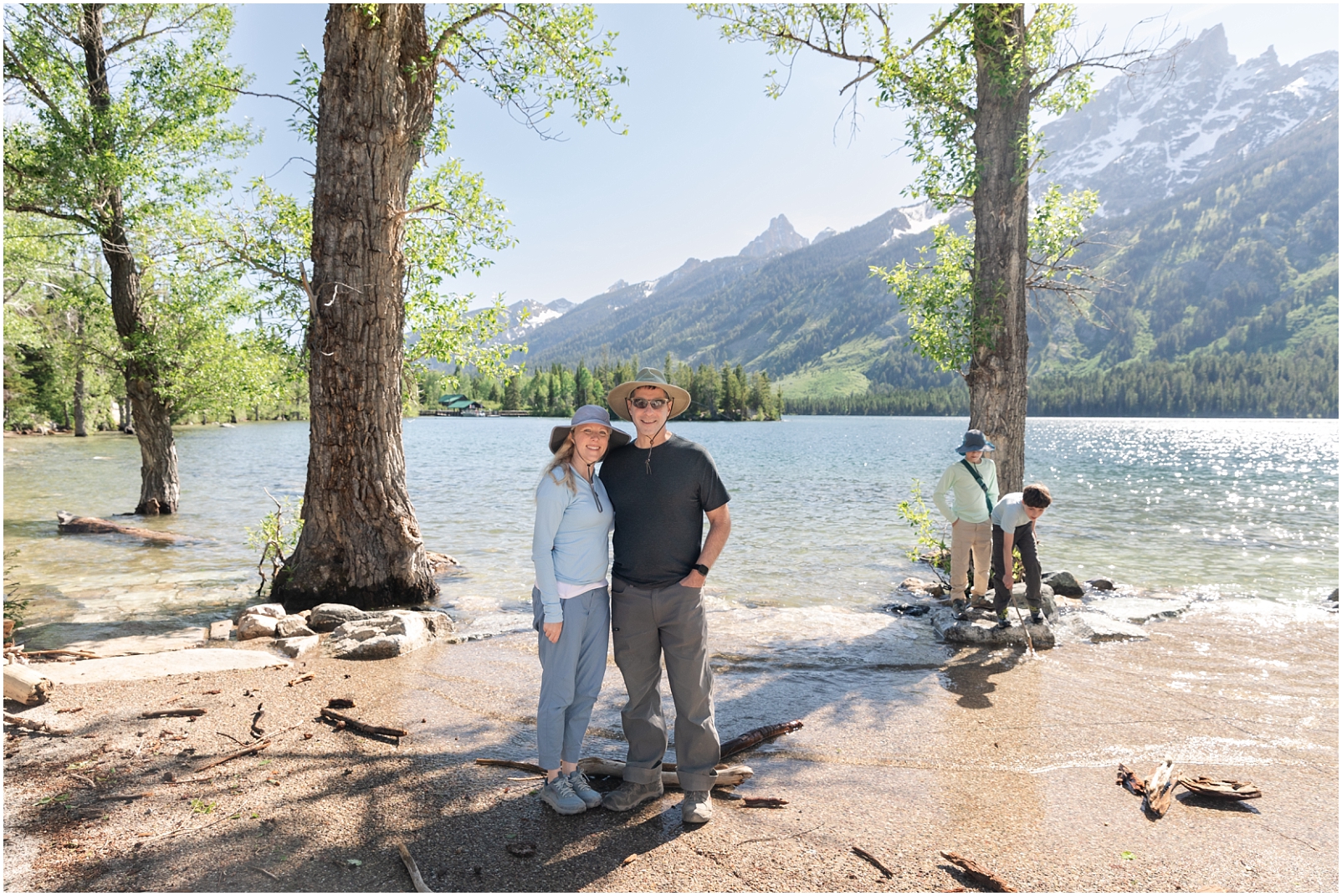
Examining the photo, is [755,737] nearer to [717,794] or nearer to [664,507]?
[717,794]

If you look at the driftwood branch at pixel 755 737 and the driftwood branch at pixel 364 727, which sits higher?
the driftwood branch at pixel 364 727

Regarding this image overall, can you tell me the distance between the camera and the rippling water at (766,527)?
13.1 meters

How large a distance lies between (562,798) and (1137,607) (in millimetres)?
10771

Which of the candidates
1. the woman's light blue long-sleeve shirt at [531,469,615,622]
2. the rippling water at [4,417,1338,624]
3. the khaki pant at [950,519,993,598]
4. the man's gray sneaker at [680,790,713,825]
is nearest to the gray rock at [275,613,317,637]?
the rippling water at [4,417,1338,624]

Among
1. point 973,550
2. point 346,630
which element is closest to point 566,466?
point 346,630

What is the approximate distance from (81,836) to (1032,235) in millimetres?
14233

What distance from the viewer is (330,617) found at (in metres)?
8.83

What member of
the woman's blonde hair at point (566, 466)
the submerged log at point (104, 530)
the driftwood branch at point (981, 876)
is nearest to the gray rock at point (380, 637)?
the woman's blonde hair at point (566, 466)

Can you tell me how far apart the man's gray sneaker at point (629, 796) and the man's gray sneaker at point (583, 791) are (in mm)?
67

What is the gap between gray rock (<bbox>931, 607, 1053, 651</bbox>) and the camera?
28.9ft

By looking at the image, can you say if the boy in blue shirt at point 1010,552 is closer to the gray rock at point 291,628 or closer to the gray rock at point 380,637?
the gray rock at point 380,637

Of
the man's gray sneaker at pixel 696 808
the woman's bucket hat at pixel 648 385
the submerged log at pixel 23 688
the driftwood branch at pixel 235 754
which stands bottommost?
the man's gray sneaker at pixel 696 808

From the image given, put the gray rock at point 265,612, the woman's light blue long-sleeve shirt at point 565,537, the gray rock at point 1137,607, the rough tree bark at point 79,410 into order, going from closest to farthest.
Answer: the woman's light blue long-sleeve shirt at point 565,537 → the gray rock at point 265,612 → the gray rock at point 1137,607 → the rough tree bark at point 79,410

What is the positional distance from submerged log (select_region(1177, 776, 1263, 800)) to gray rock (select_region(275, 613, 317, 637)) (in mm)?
8878
